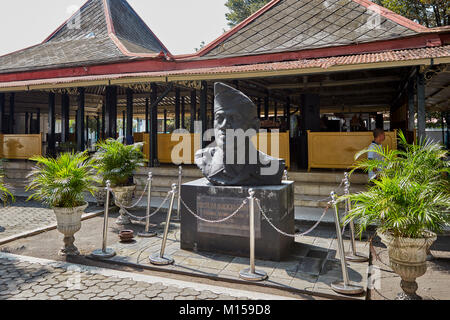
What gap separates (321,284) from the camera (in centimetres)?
403

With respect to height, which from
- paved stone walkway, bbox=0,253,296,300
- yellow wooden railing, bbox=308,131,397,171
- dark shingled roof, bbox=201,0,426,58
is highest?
dark shingled roof, bbox=201,0,426,58

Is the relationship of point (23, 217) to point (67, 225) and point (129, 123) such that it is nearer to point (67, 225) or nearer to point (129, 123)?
point (67, 225)

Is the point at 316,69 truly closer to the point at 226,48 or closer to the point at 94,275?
the point at 226,48

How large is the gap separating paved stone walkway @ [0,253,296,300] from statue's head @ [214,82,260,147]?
2.28 m

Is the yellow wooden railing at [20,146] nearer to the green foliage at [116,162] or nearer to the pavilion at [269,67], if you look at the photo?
the pavilion at [269,67]

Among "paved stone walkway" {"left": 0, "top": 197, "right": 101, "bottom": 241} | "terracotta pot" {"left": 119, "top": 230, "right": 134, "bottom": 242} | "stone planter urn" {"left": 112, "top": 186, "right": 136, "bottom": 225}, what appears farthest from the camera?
"stone planter urn" {"left": 112, "top": 186, "right": 136, "bottom": 225}

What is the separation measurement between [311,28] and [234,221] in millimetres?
9421

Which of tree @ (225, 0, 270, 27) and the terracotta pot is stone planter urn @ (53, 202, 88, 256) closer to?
the terracotta pot

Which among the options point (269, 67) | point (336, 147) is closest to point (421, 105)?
point (336, 147)

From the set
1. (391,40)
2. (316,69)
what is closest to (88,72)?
(316,69)

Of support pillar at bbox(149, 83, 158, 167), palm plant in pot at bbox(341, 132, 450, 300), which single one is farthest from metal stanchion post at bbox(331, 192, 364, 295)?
support pillar at bbox(149, 83, 158, 167)

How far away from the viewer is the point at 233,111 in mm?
5203

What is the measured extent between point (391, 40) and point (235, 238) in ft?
28.1

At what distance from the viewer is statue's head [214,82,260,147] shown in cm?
521
